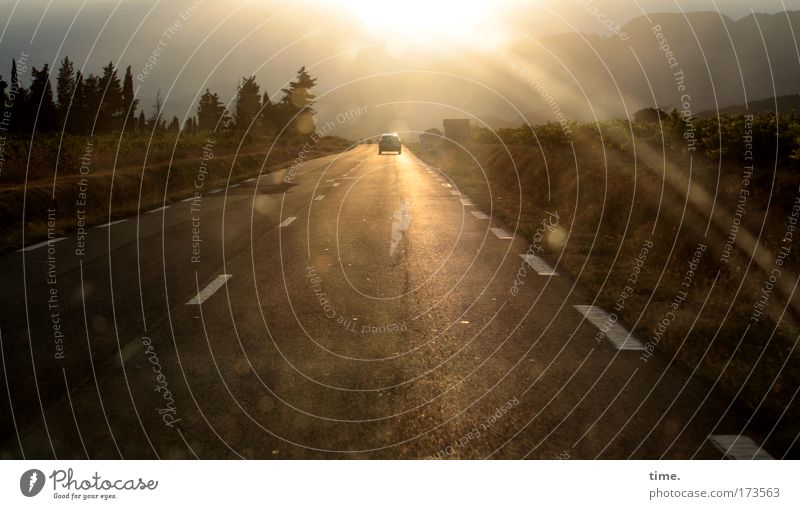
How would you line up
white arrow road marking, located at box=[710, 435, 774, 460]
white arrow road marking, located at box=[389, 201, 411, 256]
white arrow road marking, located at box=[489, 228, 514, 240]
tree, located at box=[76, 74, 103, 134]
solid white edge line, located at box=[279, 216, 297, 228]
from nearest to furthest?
white arrow road marking, located at box=[710, 435, 774, 460]
white arrow road marking, located at box=[389, 201, 411, 256]
white arrow road marking, located at box=[489, 228, 514, 240]
solid white edge line, located at box=[279, 216, 297, 228]
tree, located at box=[76, 74, 103, 134]

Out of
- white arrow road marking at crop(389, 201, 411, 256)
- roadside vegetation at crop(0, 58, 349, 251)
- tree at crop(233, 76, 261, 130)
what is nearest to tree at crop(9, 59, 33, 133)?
tree at crop(233, 76, 261, 130)

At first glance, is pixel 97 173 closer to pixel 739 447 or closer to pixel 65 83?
pixel 739 447

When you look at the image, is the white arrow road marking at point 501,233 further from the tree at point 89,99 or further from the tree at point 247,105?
the tree at point 89,99

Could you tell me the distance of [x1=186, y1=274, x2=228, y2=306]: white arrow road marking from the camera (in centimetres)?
768

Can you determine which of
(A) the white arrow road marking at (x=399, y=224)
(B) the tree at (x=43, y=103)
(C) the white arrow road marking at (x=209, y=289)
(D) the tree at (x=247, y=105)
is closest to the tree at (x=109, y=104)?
(B) the tree at (x=43, y=103)

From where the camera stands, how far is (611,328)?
6.73 metres

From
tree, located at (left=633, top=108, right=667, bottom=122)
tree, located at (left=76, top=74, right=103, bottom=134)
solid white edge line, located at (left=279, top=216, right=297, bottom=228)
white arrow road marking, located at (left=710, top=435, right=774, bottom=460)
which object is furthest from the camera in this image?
tree, located at (left=76, top=74, right=103, bottom=134)

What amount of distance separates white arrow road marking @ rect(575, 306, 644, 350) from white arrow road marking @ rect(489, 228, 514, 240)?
5.04m

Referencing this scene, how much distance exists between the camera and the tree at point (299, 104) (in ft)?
272

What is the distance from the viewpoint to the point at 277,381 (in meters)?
5.18

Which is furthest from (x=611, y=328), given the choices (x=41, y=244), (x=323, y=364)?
(x=41, y=244)

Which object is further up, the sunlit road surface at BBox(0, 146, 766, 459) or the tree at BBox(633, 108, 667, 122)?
the tree at BBox(633, 108, 667, 122)

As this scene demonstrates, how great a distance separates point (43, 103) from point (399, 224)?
89896 millimetres

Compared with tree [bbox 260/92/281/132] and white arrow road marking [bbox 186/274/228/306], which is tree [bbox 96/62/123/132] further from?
white arrow road marking [bbox 186/274/228/306]
